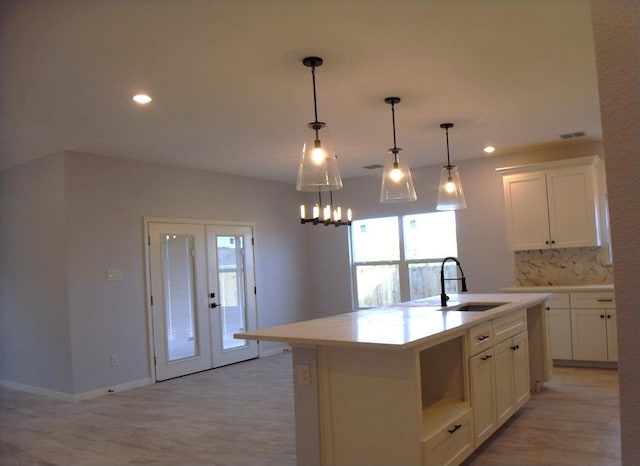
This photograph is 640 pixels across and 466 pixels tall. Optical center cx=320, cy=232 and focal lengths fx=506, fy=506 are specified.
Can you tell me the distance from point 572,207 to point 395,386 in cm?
425

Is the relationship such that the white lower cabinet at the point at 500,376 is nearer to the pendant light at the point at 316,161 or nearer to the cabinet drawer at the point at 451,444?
the cabinet drawer at the point at 451,444

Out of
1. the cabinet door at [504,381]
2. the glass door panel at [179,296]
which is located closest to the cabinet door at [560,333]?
the cabinet door at [504,381]

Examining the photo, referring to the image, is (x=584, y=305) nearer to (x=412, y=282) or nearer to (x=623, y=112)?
(x=412, y=282)

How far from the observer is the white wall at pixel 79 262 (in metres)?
5.26

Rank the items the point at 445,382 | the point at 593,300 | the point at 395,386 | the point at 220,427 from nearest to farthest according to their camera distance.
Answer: the point at 395,386, the point at 445,382, the point at 220,427, the point at 593,300

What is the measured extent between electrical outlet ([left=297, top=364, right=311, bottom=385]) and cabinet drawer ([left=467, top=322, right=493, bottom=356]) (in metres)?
1.01

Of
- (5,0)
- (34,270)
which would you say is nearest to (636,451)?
(5,0)

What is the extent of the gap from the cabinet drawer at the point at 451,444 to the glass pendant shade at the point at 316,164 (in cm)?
152

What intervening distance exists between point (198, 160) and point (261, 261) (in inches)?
78.3

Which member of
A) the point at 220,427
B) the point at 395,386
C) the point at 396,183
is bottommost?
the point at 220,427

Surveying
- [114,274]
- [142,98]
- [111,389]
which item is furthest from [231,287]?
[142,98]

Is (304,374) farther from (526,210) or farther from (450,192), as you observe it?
(526,210)

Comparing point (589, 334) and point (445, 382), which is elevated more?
point (445, 382)

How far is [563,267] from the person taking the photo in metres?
6.27
